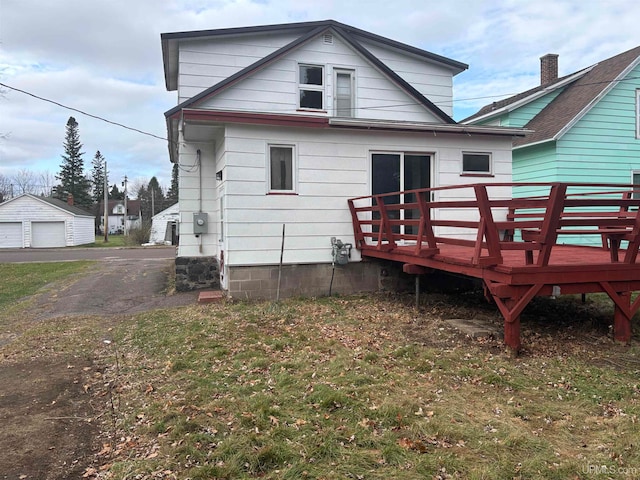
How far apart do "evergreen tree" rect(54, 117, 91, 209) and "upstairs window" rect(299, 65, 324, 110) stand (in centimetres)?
5434

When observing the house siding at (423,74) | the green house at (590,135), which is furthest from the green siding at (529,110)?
the house siding at (423,74)

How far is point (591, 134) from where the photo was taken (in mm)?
12867

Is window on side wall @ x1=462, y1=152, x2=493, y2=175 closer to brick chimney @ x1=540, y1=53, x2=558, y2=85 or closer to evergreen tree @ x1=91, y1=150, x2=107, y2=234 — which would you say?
brick chimney @ x1=540, y1=53, x2=558, y2=85

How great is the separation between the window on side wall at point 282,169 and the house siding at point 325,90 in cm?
180

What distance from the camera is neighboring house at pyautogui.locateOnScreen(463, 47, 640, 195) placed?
12.7 meters

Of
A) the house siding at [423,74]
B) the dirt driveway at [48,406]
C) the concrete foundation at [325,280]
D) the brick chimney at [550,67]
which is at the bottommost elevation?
the dirt driveway at [48,406]

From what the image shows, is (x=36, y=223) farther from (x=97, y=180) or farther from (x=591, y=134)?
(x=97, y=180)

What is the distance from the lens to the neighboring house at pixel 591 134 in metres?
12.7

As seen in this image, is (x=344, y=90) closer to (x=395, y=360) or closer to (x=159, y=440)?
(x=395, y=360)

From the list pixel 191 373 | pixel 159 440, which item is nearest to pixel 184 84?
pixel 191 373

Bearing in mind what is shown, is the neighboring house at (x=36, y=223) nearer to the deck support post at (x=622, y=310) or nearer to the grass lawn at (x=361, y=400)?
the grass lawn at (x=361, y=400)

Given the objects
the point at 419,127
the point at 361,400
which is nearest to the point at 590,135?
the point at 419,127

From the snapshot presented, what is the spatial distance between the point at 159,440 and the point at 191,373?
4.68 feet

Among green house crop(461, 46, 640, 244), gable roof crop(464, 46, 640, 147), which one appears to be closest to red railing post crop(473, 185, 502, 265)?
gable roof crop(464, 46, 640, 147)
